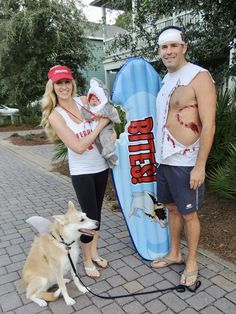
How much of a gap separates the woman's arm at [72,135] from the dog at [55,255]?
0.51 metres

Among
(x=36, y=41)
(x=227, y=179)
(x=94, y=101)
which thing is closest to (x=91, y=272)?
(x=94, y=101)

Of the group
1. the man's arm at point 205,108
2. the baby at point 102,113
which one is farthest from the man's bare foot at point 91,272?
the man's arm at point 205,108

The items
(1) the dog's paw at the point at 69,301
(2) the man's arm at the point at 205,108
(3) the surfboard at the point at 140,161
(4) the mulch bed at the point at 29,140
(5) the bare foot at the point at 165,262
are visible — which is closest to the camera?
(2) the man's arm at the point at 205,108

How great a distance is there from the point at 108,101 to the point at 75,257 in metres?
1.47

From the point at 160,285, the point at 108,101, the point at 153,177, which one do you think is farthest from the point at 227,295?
the point at 108,101

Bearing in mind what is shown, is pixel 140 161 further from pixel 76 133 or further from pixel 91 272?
pixel 91 272

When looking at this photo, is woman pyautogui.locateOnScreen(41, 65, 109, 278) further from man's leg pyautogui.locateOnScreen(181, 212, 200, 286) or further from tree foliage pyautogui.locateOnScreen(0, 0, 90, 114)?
tree foliage pyautogui.locateOnScreen(0, 0, 90, 114)

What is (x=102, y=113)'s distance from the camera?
288cm

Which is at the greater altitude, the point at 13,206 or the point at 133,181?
the point at 133,181

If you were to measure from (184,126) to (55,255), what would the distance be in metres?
1.60

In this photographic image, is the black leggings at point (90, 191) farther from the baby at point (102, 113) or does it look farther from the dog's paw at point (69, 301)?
the dog's paw at point (69, 301)

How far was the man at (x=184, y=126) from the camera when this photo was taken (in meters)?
2.63

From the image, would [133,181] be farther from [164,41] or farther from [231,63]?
[231,63]

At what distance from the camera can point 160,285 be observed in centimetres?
313
